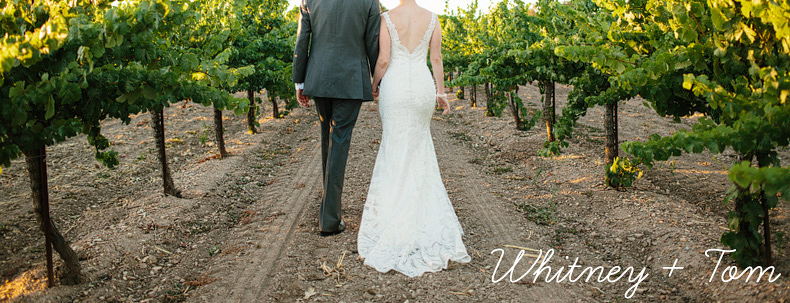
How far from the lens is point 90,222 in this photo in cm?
543

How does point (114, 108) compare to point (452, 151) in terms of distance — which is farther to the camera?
point (452, 151)

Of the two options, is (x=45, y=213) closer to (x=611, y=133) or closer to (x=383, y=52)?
(x=383, y=52)

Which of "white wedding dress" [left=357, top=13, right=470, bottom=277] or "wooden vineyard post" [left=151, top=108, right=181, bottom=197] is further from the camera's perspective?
"wooden vineyard post" [left=151, top=108, right=181, bottom=197]

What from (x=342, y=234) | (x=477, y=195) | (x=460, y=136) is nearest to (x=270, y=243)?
(x=342, y=234)

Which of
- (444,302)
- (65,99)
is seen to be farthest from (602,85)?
(65,99)

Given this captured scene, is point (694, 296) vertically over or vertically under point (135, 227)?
under

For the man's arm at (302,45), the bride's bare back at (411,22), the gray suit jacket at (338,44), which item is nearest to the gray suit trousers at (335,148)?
the gray suit jacket at (338,44)

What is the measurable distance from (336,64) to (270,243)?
1.72 m

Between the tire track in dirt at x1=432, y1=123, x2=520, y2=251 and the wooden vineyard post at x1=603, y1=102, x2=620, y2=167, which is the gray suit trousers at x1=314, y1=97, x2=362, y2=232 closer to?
the tire track in dirt at x1=432, y1=123, x2=520, y2=251

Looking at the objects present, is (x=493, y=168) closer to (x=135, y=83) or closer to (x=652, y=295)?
(x=652, y=295)

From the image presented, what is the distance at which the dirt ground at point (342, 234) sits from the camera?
3.84 metres

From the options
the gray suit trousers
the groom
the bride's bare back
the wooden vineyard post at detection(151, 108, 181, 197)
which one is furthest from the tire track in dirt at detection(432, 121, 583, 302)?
the wooden vineyard post at detection(151, 108, 181, 197)

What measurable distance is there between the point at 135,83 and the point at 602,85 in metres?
4.90

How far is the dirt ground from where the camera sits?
12.6ft
